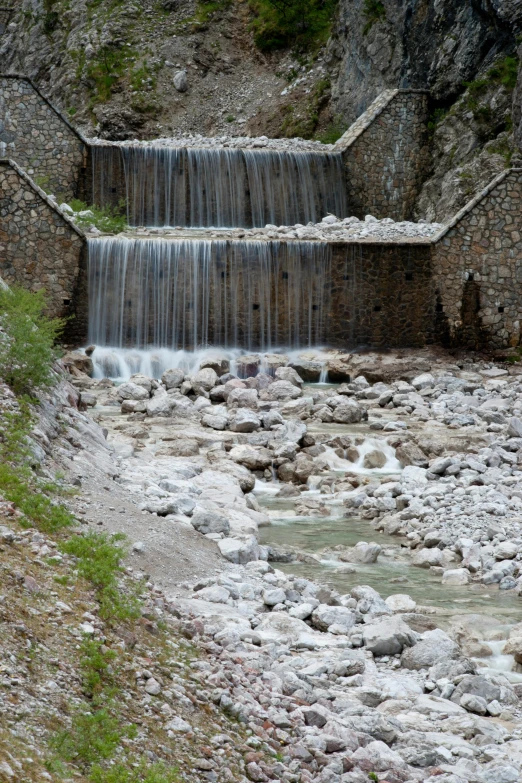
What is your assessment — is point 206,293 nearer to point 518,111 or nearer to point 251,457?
point 251,457

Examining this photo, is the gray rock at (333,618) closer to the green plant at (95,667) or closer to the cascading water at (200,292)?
the green plant at (95,667)

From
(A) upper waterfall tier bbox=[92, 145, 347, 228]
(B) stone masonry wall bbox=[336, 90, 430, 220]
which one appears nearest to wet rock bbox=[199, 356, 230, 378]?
(A) upper waterfall tier bbox=[92, 145, 347, 228]

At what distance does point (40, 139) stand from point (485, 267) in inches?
461

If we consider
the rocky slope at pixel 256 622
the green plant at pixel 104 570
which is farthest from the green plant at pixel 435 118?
the green plant at pixel 104 570

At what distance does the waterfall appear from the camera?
21.8m

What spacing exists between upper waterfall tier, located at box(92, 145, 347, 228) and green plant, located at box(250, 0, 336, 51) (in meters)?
12.2

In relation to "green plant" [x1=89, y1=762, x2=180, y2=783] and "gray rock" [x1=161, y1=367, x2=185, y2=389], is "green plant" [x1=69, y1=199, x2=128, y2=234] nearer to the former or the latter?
"gray rock" [x1=161, y1=367, x2=185, y2=389]

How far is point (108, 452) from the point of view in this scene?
11.5 metres

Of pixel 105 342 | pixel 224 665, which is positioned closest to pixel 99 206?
pixel 105 342

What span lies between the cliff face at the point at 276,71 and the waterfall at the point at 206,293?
638 cm

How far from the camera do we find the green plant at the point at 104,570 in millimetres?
6078

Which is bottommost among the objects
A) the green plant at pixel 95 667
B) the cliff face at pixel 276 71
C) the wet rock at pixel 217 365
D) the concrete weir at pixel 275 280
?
the green plant at pixel 95 667

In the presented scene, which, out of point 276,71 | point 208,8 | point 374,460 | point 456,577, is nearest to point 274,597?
point 456,577

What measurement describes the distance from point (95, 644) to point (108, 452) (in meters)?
6.16
